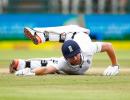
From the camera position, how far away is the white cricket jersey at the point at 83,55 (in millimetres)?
11836

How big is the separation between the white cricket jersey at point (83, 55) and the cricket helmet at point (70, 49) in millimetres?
225

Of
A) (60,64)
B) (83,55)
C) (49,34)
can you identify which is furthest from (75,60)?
(49,34)

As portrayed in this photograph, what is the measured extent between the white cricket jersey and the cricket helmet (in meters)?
0.23

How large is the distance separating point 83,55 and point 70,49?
14.7 inches

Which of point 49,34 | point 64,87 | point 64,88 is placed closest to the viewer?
point 64,88

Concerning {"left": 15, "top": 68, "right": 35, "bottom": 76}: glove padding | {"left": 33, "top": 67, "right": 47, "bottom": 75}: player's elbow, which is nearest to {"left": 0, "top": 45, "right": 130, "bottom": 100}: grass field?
{"left": 15, "top": 68, "right": 35, "bottom": 76}: glove padding

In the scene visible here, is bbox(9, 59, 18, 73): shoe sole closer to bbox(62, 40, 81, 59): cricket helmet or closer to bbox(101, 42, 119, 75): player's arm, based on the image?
bbox(62, 40, 81, 59): cricket helmet

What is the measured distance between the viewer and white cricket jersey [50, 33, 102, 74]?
11836mm

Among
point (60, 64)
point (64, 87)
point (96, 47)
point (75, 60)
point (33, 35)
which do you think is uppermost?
point (33, 35)

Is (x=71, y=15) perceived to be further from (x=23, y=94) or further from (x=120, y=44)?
(x=23, y=94)

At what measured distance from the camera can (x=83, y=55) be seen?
464 inches

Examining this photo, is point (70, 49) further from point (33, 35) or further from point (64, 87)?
point (64, 87)

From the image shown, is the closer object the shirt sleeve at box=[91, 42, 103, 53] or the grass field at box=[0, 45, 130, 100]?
the grass field at box=[0, 45, 130, 100]

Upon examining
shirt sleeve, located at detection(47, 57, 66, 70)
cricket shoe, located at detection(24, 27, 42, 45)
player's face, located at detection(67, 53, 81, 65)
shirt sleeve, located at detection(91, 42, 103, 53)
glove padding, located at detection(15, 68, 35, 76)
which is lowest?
glove padding, located at detection(15, 68, 35, 76)
